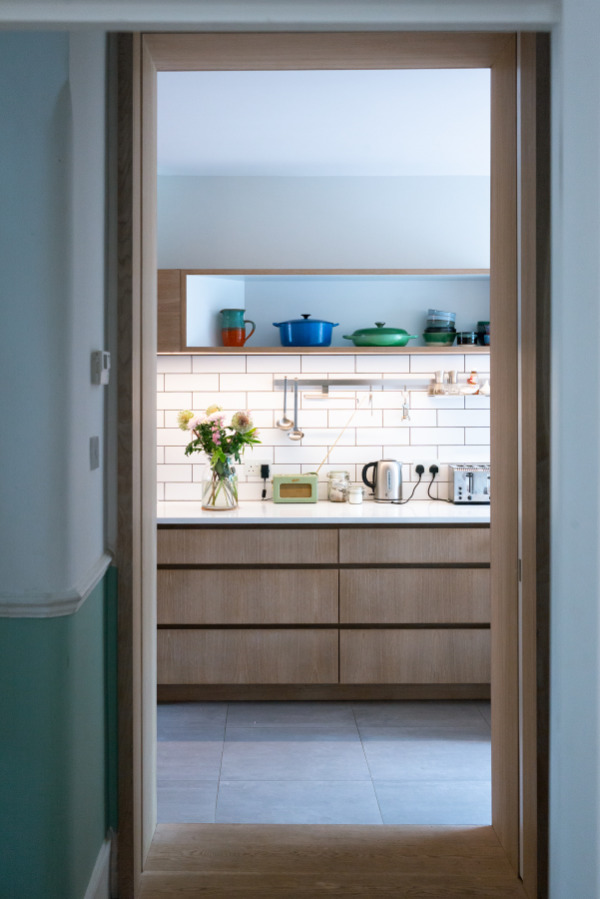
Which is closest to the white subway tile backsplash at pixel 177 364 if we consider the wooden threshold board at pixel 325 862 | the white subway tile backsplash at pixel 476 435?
the white subway tile backsplash at pixel 476 435

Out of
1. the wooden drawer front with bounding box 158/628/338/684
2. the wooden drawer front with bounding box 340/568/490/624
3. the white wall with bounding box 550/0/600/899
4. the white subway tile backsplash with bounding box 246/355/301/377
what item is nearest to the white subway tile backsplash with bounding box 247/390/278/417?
the white subway tile backsplash with bounding box 246/355/301/377

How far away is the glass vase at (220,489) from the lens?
3.85m

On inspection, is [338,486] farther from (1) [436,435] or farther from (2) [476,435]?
(2) [476,435]

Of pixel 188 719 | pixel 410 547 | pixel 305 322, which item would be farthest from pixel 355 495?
pixel 188 719

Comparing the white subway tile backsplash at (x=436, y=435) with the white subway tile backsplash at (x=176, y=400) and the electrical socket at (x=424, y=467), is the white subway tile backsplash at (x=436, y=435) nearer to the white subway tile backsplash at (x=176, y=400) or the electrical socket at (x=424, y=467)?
the electrical socket at (x=424, y=467)

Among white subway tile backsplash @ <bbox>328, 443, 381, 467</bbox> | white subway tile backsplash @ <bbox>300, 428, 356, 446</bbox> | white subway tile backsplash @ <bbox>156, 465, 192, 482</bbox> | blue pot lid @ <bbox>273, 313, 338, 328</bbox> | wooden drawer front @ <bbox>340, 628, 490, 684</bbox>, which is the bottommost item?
wooden drawer front @ <bbox>340, 628, 490, 684</bbox>

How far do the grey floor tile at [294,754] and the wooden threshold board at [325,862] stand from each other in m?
0.46

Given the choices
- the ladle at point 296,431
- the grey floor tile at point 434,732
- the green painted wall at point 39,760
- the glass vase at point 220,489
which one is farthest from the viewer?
the ladle at point 296,431

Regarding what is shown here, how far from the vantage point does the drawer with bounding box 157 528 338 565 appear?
356 cm

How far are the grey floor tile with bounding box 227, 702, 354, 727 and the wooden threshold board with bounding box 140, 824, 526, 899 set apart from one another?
985 millimetres

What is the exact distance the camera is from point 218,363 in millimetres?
4223

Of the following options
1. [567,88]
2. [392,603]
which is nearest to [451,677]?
[392,603]

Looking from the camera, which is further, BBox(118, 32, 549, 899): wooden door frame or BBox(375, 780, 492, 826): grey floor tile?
BBox(375, 780, 492, 826): grey floor tile

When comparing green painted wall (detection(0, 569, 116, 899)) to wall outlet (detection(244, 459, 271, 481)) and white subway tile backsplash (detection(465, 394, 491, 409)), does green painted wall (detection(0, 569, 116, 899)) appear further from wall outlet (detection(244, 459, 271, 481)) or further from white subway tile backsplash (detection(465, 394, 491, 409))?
white subway tile backsplash (detection(465, 394, 491, 409))
